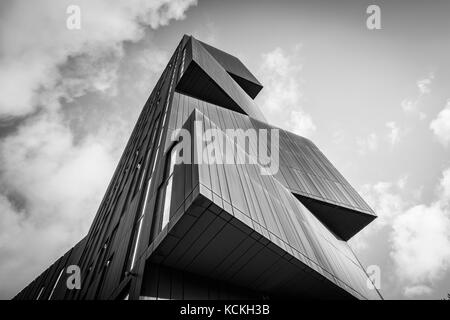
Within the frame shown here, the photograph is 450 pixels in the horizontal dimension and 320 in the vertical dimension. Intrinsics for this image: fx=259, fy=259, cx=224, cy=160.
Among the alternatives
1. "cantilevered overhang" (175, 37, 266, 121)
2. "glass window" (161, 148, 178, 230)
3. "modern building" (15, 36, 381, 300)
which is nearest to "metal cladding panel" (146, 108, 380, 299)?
"modern building" (15, 36, 381, 300)

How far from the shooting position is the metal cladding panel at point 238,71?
4106 centimetres

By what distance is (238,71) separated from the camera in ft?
140

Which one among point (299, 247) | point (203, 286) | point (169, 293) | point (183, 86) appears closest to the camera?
point (169, 293)

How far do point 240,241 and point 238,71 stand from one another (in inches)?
1520

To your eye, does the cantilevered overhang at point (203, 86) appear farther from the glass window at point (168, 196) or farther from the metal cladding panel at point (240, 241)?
the metal cladding panel at point (240, 241)

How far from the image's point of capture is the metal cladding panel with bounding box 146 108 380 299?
761 centimetres

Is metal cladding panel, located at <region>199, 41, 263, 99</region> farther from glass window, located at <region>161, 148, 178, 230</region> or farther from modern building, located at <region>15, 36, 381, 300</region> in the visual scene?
glass window, located at <region>161, 148, 178, 230</region>

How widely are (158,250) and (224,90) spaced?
21.3 metres

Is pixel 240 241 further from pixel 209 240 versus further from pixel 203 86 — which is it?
pixel 203 86

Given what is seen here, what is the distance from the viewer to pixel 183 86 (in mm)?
25375

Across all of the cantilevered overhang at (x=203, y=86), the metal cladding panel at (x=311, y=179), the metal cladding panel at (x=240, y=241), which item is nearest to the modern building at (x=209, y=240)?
the metal cladding panel at (x=240, y=241)

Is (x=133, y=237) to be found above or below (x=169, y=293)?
above
